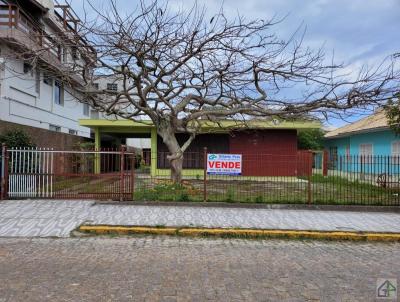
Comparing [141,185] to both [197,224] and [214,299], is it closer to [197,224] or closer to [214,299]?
[197,224]

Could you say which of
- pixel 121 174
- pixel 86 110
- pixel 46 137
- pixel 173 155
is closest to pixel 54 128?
pixel 46 137

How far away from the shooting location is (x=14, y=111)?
1822 cm

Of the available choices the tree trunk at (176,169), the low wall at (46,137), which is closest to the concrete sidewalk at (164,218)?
the tree trunk at (176,169)

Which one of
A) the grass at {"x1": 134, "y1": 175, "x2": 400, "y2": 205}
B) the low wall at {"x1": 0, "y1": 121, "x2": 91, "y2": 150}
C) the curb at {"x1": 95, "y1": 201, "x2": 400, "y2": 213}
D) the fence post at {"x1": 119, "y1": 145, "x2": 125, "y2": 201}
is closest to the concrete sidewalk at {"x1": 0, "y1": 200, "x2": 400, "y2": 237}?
the curb at {"x1": 95, "y1": 201, "x2": 400, "y2": 213}

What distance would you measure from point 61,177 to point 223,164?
5.09m

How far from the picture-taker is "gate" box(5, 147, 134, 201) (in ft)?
38.4

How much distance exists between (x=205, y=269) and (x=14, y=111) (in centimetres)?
1574

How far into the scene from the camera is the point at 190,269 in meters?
5.70

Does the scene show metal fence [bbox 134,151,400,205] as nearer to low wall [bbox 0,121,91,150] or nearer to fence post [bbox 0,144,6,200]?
fence post [bbox 0,144,6,200]

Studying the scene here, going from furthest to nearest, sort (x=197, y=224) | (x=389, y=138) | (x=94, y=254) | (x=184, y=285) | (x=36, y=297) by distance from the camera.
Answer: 1. (x=389, y=138)
2. (x=197, y=224)
3. (x=94, y=254)
4. (x=184, y=285)
5. (x=36, y=297)

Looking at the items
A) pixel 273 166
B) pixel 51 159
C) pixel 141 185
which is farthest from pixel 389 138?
pixel 51 159

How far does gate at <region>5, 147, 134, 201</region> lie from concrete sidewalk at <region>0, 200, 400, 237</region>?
46 cm

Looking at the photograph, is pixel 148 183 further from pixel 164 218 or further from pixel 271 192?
pixel 271 192

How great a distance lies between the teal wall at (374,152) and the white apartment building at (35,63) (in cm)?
1051
